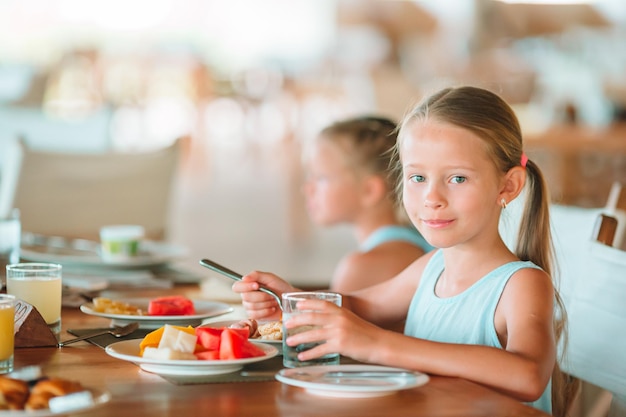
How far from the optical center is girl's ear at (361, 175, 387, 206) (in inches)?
98.1

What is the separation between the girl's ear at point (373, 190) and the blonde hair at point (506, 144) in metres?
0.90

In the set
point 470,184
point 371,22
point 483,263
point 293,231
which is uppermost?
point 371,22

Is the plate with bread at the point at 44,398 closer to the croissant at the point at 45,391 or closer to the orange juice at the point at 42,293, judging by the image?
the croissant at the point at 45,391

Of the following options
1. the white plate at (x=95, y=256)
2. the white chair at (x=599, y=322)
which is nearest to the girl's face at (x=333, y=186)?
the white plate at (x=95, y=256)

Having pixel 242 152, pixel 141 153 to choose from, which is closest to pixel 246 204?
pixel 242 152

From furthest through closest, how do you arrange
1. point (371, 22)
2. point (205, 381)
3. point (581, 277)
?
point (371, 22) → point (581, 277) → point (205, 381)

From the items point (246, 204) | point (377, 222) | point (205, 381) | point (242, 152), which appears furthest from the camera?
point (242, 152)

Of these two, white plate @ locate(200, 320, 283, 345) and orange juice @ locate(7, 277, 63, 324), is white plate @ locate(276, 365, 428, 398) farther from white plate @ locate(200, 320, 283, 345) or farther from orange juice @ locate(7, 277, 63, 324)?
orange juice @ locate(7, 277, 63, 324)

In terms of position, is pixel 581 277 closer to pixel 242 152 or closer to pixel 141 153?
pixel 141 153

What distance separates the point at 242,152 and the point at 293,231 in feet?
14.7

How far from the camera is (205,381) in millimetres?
1085

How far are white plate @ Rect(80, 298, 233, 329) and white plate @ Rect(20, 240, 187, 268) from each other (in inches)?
19.7

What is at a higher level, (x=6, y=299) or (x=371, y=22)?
(x=371, y=22)

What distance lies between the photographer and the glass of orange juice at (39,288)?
136 centimetres
